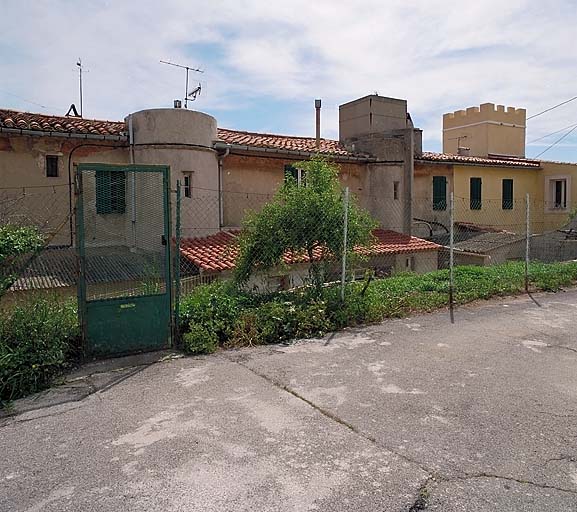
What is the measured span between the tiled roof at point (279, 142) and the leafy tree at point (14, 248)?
8943 mm

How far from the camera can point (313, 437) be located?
3465mm

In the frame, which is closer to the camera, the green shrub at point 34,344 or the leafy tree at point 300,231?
the green shrub at point 34,344

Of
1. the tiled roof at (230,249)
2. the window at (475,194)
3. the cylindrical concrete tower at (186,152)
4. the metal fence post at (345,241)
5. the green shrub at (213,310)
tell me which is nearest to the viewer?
the green shrub at (213,310)

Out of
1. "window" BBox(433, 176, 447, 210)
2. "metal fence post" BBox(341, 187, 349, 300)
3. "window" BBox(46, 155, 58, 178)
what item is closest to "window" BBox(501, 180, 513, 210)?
"window" BBox(433, 176, 447, 210)

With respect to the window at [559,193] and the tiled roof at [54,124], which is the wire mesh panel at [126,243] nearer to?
the tiled roof at [54,124]

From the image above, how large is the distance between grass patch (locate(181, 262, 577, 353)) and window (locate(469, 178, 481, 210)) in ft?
35.1

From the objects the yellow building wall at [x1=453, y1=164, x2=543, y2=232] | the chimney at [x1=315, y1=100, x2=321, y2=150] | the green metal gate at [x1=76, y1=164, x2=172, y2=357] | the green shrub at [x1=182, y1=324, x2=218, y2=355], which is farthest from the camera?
the yellow building wall at [x1=453, y1=164, x2=543, y2=232]

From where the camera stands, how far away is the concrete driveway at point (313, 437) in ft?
9.04

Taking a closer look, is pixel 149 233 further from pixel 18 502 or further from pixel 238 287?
pixel 18 502

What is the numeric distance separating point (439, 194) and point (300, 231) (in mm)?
12720

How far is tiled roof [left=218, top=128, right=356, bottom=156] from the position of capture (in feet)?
46.1

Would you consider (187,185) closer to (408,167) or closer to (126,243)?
(126,243)

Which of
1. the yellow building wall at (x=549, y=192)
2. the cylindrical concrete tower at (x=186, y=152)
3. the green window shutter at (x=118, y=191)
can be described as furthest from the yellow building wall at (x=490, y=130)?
the green window shutter at (x=118, y=191)

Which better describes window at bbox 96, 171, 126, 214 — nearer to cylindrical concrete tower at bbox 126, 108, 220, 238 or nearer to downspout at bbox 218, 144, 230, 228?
cylindrical concrete tower at bbox 126, 108, 220, 238
